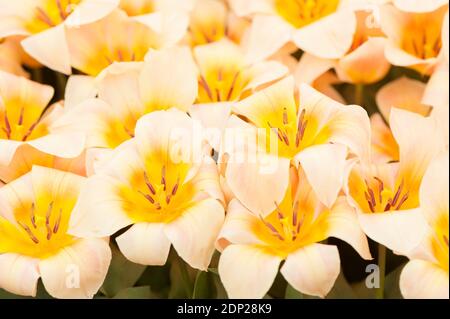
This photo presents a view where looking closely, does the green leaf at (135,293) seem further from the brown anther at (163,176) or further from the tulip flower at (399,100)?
the tulip flower at (399,100)

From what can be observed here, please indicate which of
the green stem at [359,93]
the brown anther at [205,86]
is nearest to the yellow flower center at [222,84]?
the brown anther at [205,86]

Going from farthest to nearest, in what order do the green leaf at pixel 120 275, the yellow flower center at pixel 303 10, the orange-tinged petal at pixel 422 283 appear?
the yellow flower center at pixel 303 10
the green leaf at pixel 120 275
the orange-tinged petal at pixel 422 283

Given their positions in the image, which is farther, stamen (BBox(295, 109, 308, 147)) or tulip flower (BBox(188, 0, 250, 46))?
tulip flower (BBox(188, 0, 250, 46))

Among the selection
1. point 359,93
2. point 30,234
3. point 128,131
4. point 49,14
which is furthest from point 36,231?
point 359,93

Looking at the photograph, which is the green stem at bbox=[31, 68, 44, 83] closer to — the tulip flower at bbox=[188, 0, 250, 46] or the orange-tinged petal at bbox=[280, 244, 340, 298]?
the tulip flower at bbox=[188, 0, 250, 46]

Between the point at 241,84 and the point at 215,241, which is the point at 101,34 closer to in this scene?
the point at 241,84

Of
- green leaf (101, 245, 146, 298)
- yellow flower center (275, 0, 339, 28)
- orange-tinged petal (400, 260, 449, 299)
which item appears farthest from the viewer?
yellow flower center (275, 0, 339, 28)

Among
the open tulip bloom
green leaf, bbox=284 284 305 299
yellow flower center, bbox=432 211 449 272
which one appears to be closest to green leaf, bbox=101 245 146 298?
the open tulip bloom

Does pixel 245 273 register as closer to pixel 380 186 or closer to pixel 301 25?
pixel 380 186
